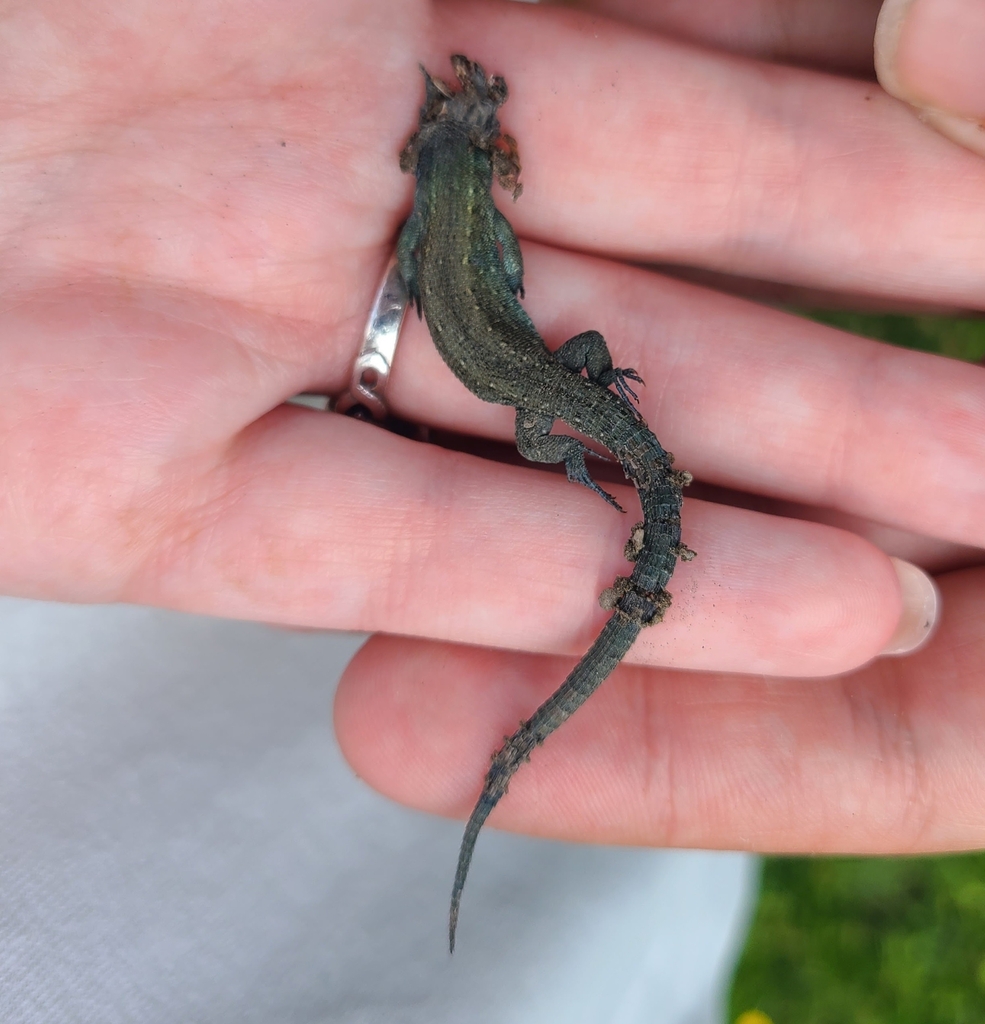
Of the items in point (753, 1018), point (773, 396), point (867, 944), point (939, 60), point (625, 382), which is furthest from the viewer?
point (867, 944)

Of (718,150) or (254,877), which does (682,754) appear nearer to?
(254,877)

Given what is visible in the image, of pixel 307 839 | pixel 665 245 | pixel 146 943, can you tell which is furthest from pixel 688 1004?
pixel 665 245

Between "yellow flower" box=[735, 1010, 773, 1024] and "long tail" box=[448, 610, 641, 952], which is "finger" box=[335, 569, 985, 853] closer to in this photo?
"long tail" box=[448, 610, 641, 952]

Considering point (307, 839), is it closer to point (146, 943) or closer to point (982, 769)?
point (146, 943)

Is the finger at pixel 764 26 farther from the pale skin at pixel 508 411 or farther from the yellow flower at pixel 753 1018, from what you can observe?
the yellow flower at pixel 753 1018

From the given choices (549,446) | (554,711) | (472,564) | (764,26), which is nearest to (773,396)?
(549,446)

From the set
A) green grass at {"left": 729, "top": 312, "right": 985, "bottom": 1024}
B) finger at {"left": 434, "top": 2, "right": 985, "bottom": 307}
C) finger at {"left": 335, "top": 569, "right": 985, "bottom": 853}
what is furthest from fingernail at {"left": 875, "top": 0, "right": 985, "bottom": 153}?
finger at {"left": 335, "top": 569, "right": 985, "bottom": 853}
